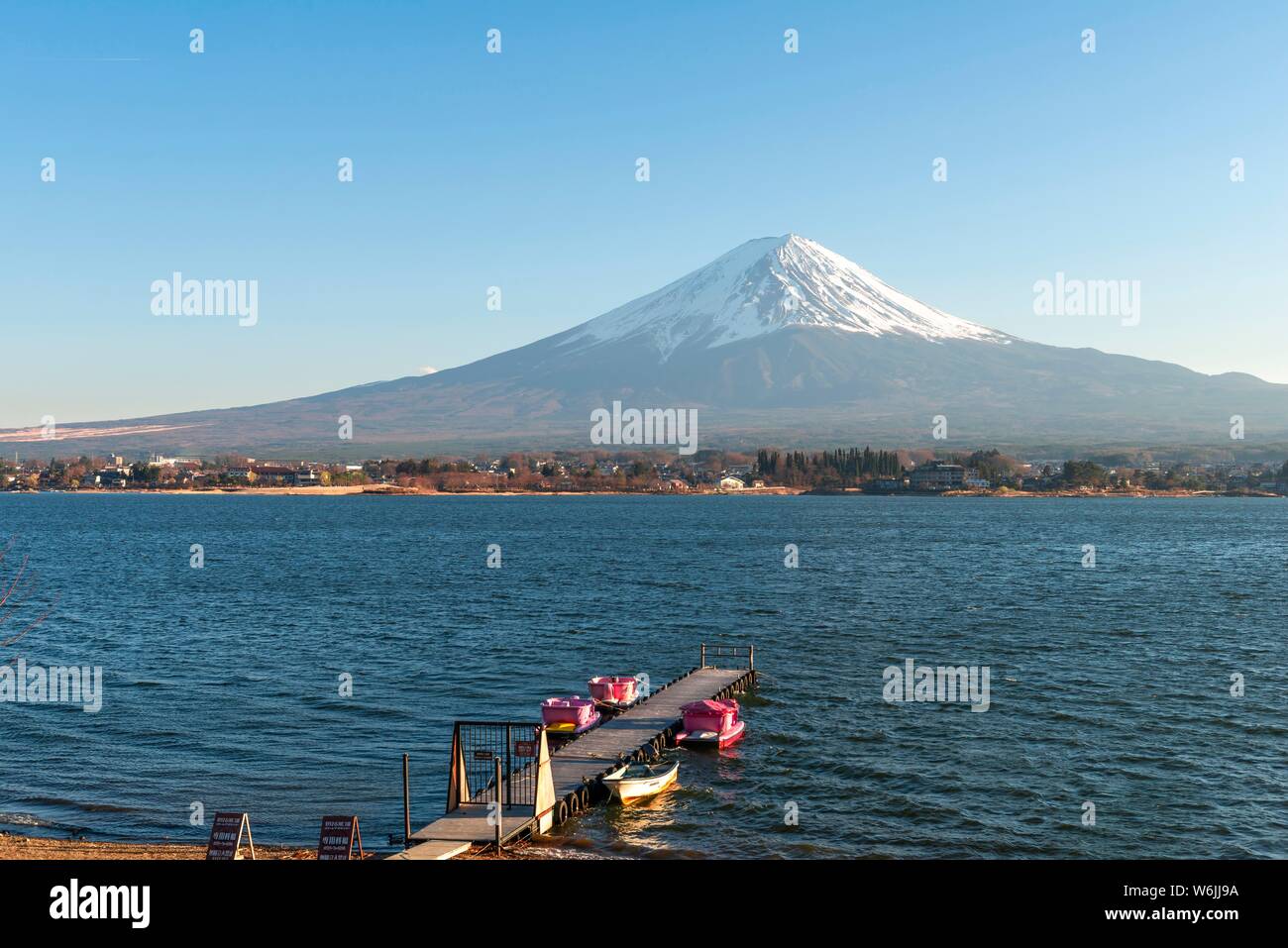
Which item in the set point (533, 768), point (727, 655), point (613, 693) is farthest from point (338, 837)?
point (727, 655)

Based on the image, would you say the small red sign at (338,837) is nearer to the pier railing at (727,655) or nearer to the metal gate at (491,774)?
the metal gate at (491,774)

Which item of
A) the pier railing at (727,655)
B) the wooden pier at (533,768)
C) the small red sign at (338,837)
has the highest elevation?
the small red sign at (338,837)

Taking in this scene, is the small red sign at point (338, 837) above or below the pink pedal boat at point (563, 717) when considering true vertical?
above

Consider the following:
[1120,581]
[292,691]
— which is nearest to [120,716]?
[292,691]

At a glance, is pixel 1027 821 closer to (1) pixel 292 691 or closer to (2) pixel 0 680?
(1) pixel 292 691

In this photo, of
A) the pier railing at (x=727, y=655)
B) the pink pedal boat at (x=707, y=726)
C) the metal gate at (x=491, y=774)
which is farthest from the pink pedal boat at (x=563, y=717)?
the pier railing at (x=727, y=655)

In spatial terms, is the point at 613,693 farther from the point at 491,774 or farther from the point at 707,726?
the point at 491,774
